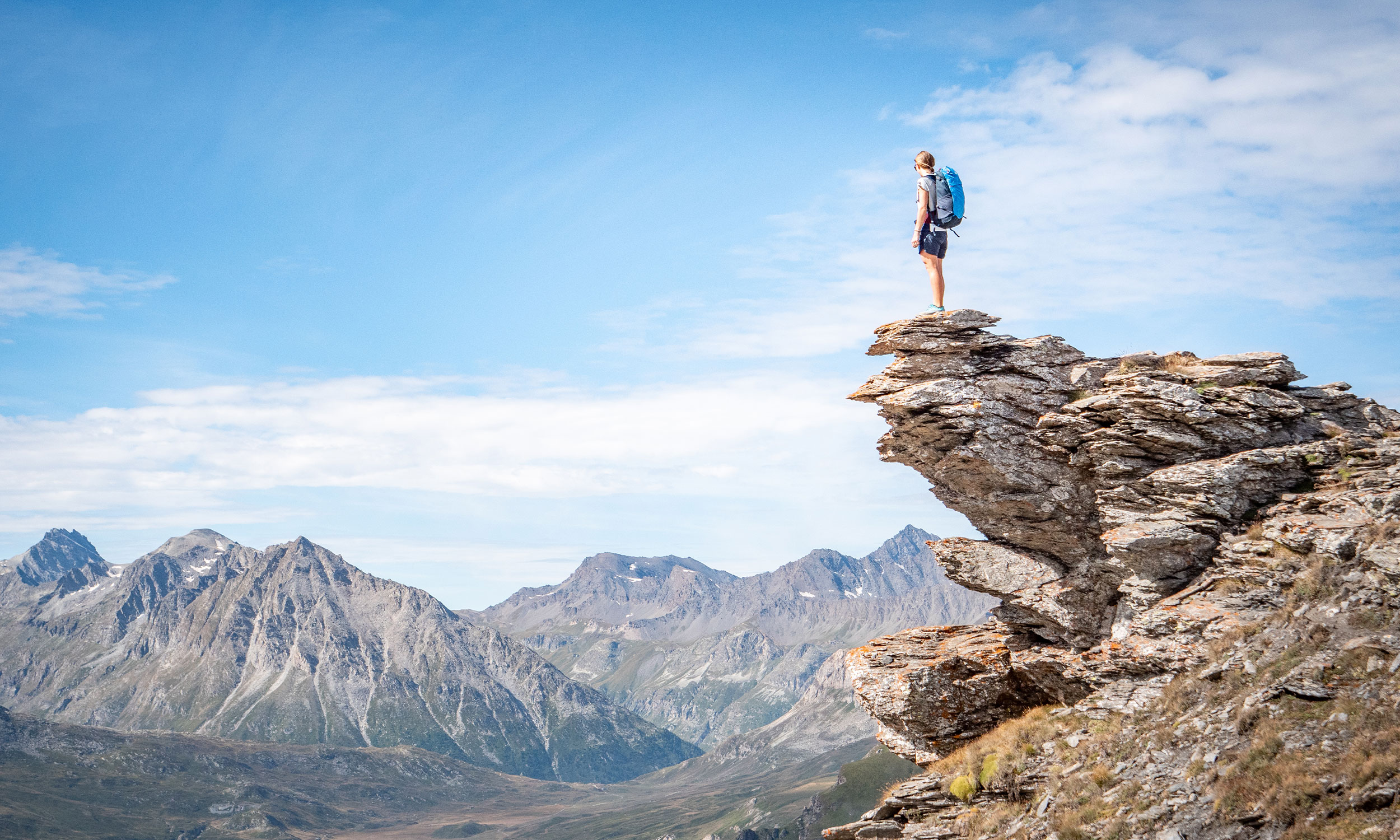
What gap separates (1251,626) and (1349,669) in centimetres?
340

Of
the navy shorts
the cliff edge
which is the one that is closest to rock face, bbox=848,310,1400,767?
the cliff edge

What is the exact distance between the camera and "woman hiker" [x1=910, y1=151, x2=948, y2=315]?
1262 inches

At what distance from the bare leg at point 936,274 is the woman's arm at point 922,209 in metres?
0.98

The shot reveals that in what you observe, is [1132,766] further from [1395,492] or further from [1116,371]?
[1116,371]

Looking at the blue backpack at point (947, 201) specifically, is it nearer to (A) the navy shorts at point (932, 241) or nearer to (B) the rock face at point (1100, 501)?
(A) the navy shorts at point (932, 241)

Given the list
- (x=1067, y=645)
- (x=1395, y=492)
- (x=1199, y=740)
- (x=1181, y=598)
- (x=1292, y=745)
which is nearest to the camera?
(x=1292, y=745)

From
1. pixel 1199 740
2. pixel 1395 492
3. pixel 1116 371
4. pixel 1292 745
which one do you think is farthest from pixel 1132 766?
pixel 1116 371

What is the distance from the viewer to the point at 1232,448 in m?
29.0

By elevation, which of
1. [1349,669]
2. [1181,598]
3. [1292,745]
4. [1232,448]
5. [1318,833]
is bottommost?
[1318,833]

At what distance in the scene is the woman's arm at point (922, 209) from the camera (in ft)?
105

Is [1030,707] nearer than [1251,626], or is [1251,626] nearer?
[1251,626]

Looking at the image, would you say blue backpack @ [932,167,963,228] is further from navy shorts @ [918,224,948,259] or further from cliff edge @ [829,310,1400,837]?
cliff edge @ [829,310,1400,837]

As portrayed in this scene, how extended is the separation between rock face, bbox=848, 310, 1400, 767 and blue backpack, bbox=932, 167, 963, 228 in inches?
133

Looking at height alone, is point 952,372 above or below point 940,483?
above
